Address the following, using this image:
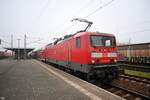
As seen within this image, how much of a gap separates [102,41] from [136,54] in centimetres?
2154

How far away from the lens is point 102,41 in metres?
12.0

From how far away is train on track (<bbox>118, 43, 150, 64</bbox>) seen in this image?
2903 cm

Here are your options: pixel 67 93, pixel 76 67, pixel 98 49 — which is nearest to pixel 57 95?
pixel 67 93

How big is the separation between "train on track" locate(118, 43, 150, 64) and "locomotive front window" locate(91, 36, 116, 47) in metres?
17.7

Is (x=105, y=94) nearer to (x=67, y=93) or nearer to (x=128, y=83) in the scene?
(x=67, y=93)

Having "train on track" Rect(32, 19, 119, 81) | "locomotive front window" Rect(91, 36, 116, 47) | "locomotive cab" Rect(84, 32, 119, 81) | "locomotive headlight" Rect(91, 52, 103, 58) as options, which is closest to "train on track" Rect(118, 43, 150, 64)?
"locomotive front window" Rect(91, 36, 116, 47)

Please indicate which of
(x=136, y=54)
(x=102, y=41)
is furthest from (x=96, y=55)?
(x=136, y=54)

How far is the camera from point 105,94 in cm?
780

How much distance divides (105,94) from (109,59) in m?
4.30

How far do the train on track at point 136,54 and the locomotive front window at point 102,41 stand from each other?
17673 millimetres

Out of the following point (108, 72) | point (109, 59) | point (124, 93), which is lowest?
point (124, 93)

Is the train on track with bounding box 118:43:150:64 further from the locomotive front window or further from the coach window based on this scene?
the coach window

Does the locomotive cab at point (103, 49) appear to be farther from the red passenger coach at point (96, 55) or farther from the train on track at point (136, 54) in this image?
the train on track at point (136, 54)

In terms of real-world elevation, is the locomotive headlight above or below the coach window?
below
